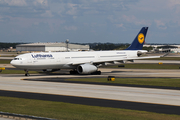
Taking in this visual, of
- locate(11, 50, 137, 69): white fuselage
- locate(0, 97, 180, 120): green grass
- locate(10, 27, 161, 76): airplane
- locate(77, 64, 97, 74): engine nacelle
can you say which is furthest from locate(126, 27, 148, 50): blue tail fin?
locate(0, 97, 180, 120): green grass

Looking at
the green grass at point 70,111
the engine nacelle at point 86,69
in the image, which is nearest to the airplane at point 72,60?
the engine nacelle at point 86,69

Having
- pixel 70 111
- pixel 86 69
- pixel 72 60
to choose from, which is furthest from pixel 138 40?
pixel 70 111

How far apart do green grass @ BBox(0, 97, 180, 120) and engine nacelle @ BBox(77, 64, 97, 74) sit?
30628 millimetres

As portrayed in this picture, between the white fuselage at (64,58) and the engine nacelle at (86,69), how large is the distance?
1.28 meters

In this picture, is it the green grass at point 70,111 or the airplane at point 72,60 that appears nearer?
the green grass at point 70,111

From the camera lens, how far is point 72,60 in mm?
62656

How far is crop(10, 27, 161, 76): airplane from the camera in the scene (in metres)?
56.5

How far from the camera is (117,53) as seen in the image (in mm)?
69625

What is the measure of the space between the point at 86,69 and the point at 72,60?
4.23 m

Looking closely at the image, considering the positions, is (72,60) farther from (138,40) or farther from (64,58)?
(138,40)

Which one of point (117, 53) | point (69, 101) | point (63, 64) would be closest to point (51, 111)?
point (69, 101)

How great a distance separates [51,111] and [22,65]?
32746mm

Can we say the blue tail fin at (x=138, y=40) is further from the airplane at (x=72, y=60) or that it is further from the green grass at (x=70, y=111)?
the green grass at (x=70, y=111)

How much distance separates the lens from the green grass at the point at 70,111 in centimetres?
2223
